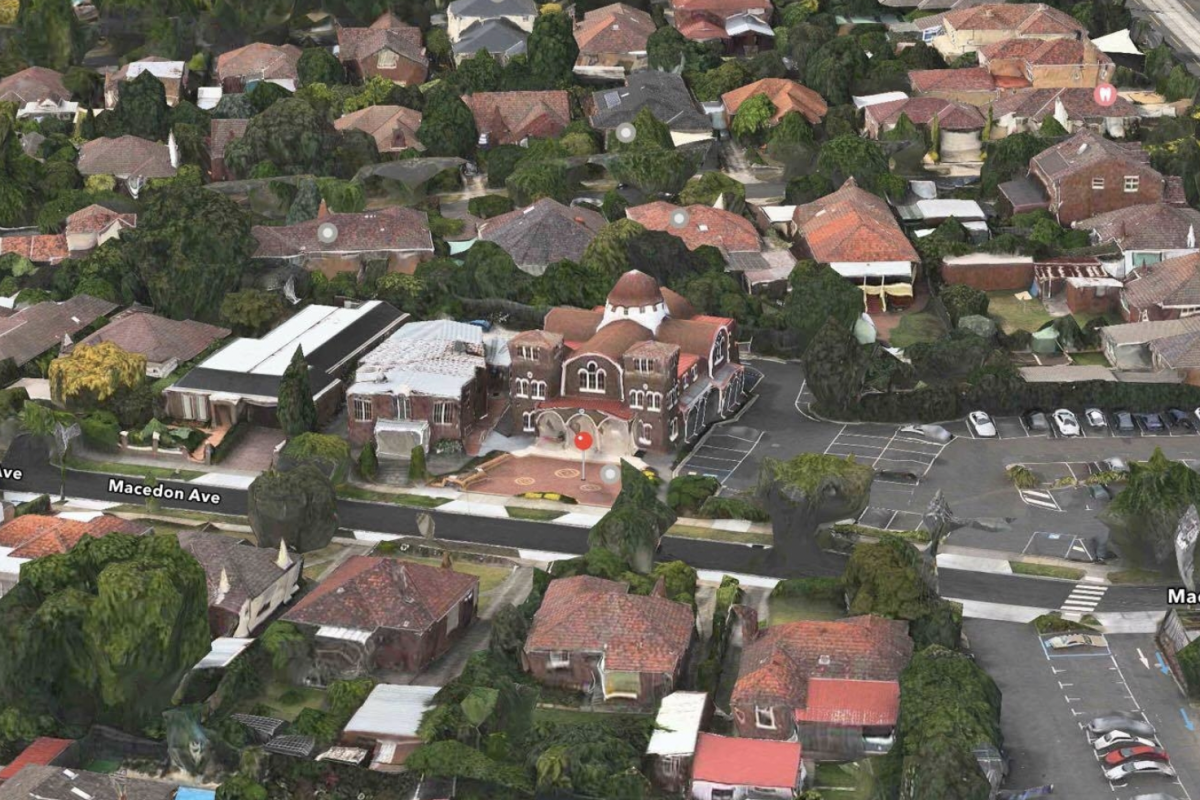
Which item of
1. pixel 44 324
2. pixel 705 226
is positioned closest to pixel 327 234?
pixel 44 324

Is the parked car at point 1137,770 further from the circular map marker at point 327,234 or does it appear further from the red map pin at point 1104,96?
the red map pin at point 1104,96

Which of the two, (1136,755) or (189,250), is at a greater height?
(1136,755)

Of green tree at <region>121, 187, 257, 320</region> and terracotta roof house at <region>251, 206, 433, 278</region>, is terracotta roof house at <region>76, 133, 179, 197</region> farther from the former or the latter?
green tree at <region>121, 187, 257, 320</region>

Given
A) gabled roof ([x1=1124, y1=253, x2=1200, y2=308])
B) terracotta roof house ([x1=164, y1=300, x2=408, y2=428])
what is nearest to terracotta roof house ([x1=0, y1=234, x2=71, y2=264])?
terracotta roof house ([x1=164, y1=300, x2=408, y2=428])

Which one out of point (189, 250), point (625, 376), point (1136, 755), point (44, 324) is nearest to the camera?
point (1136, 755)

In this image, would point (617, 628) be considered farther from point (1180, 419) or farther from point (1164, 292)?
point (1164, 292)

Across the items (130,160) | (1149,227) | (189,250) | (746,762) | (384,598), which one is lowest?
(130,160)

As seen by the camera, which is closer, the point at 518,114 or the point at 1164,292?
the point at 1164,292

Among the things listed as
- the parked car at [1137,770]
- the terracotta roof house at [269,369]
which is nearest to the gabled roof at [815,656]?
the parked car at [1137,770]

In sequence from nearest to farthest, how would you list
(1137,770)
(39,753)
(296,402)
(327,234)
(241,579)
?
(1137,770) < (39,753) < (241,579) < (296,402) < (327,234)
